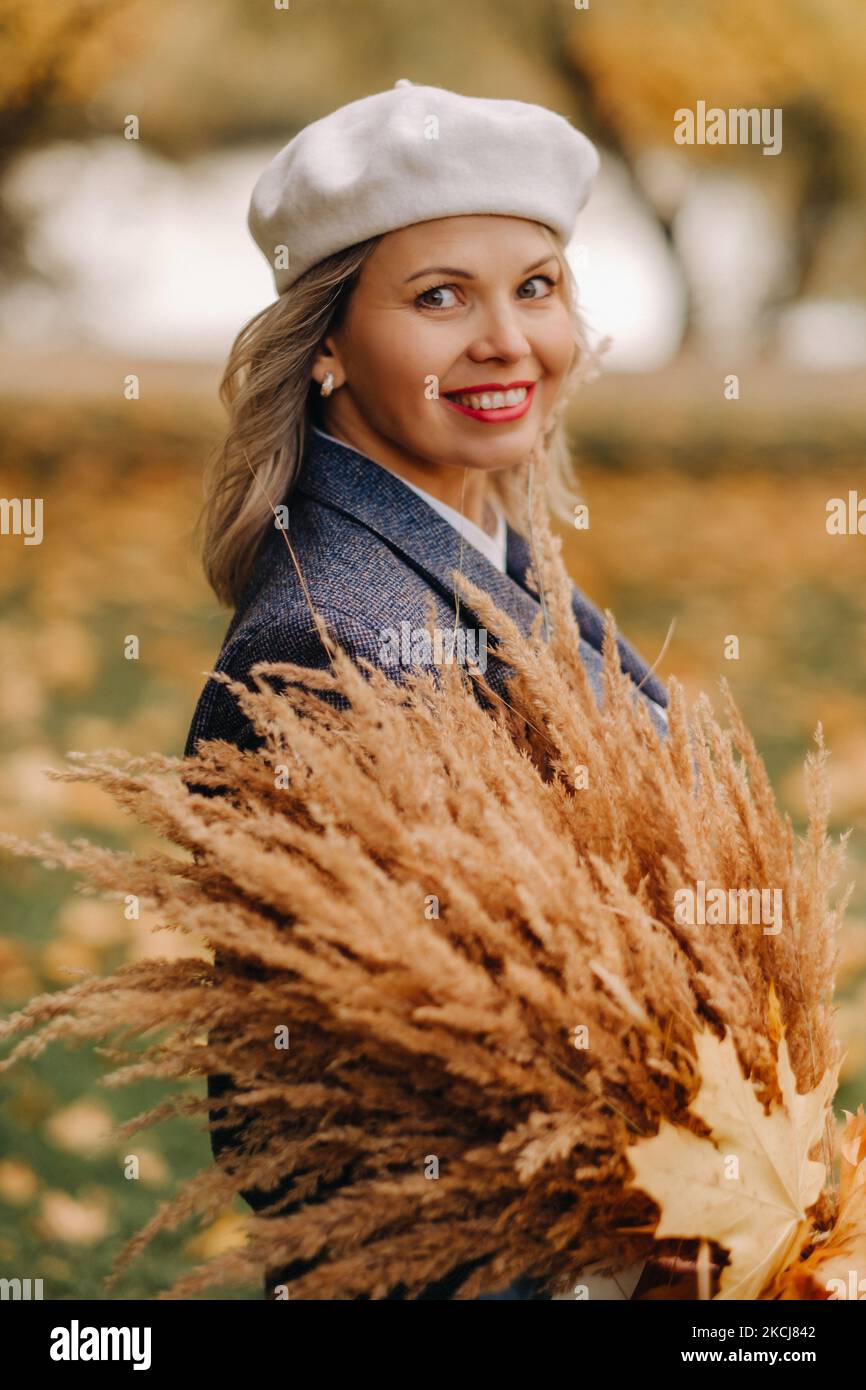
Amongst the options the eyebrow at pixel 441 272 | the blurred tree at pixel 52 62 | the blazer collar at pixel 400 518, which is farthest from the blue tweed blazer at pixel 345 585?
the blurred tree at pixel 52 62

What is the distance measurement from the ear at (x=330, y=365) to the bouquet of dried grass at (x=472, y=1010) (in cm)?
67

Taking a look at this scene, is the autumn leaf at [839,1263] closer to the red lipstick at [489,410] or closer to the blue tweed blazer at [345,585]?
the blue tweed blazer at [345,585]

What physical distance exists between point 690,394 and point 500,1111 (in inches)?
275

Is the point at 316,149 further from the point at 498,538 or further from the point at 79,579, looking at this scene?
the point at 79,579

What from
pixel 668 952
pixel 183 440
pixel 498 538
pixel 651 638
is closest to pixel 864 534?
pixel 651 638

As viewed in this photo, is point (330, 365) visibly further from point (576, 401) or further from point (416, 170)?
point (576, 401)

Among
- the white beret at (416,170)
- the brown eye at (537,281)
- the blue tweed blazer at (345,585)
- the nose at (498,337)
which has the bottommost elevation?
the blue tweed blazer at (345,585)

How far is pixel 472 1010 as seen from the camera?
1.07 meters

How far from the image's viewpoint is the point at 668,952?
117cm

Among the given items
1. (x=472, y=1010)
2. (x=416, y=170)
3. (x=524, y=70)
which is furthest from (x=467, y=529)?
(x=524, y=70)

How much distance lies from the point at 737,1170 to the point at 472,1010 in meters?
0.28

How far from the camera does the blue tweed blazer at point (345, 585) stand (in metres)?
1.51

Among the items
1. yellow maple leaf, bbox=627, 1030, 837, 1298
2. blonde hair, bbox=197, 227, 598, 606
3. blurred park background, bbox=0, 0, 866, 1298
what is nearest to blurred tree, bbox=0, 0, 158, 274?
blurred park background, bbox=0, 0, 866, 1298

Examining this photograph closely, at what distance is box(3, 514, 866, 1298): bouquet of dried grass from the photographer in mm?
1100
